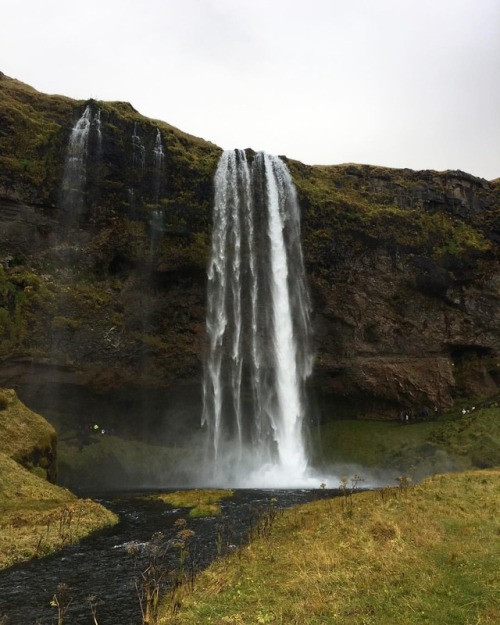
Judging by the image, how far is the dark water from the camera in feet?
41.6

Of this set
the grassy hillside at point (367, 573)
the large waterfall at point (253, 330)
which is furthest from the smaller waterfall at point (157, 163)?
the grassy hillside at point (367, 573)

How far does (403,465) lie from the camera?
169 ft

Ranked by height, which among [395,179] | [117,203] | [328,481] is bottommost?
[328,481]

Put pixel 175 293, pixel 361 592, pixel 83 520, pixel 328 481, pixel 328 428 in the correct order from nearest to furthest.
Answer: pixel 361 592 < pixel 83 520 < pixel 328 481 < pixel 175 293 < pixel 328 428

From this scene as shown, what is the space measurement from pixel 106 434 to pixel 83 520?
31.0m

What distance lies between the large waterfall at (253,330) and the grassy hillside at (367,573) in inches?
1355

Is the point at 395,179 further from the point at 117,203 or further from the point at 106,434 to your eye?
the point at 106,434

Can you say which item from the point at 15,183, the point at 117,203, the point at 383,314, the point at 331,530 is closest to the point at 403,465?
the point at 383,314

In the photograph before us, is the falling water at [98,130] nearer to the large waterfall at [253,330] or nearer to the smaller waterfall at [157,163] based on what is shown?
the smaller waterfall at [157,163]

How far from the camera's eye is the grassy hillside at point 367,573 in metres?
10.7

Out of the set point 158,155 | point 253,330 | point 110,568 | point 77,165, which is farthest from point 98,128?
point 110,568

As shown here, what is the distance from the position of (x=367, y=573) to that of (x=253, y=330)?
4330cm

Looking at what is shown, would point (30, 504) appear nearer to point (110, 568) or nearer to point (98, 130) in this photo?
point (110, 568)

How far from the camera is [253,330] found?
5581cm
